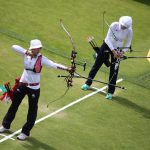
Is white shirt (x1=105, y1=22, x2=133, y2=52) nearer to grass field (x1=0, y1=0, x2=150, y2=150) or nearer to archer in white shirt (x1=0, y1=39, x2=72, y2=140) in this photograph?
grass field (x1=0, y1=0, x2=150, y2=150)

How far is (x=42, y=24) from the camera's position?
60.2 ft

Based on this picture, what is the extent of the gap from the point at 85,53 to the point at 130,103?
10.5 ft

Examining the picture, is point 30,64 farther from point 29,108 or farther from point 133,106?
point 133,106

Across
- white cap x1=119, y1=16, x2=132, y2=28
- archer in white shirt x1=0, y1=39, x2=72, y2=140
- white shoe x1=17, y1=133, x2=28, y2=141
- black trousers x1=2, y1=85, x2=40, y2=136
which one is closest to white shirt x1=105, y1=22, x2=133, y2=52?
white cap x1=119, y1=16, x2=132, y2=28

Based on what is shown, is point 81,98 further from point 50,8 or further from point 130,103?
point 50,8

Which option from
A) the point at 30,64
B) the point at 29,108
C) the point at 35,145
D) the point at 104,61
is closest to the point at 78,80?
the point at 104,61

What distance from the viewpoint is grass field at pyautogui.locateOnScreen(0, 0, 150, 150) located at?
11938 millimetres

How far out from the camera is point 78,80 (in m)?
14.9

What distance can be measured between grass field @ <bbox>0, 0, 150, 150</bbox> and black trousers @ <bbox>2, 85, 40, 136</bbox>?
321 mm

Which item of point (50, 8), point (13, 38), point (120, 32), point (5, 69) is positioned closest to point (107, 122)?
point (120, 32)

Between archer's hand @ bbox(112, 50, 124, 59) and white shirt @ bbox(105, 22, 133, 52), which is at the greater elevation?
white shirt @ bbox(105, 22, 133, 52)

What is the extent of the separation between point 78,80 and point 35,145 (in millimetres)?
4028

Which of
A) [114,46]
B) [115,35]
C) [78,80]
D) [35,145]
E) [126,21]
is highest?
[126,21]

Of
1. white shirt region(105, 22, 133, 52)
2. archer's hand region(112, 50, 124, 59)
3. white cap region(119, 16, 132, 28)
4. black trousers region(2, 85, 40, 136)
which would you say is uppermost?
white cap region(119, 16, 132, 28)
